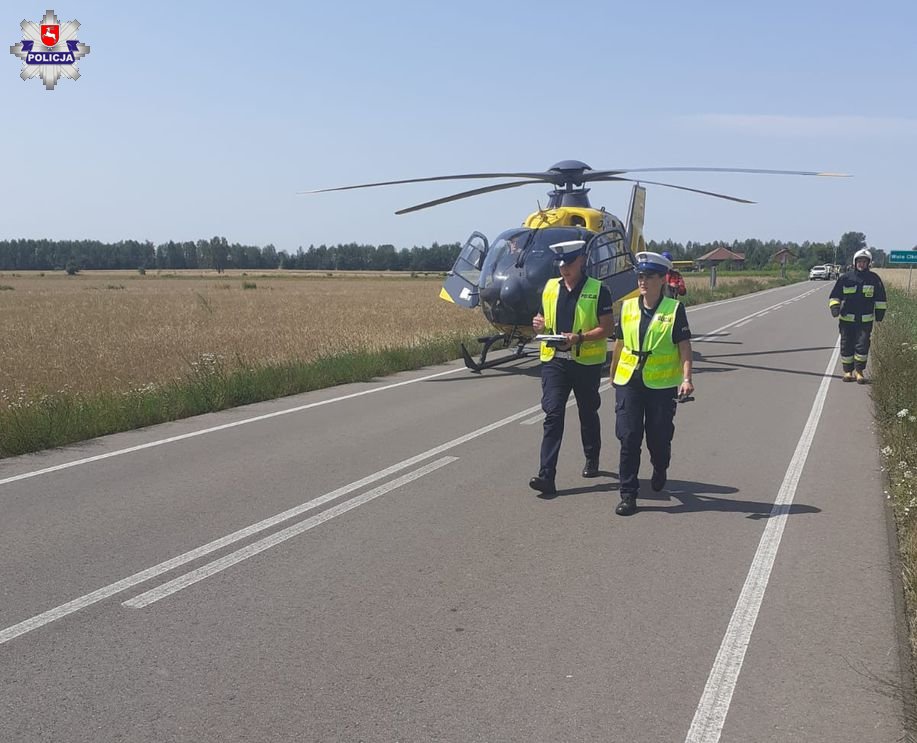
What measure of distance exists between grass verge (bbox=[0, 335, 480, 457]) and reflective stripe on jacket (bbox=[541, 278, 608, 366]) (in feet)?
17.1

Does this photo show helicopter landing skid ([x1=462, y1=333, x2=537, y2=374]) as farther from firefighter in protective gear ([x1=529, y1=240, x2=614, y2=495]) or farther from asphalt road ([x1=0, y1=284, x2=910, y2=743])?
firefighter in protective gear ([x1=529, y1=240, x2=614, y2=495])

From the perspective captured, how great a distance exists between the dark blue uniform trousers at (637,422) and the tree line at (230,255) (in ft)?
506

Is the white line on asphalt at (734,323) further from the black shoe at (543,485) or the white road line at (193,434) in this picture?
the black shoe at (543,485)

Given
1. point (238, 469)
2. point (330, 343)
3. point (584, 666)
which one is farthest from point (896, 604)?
point (330, 343)

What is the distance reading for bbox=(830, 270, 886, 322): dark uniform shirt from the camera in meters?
13.5

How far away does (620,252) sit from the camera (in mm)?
15742

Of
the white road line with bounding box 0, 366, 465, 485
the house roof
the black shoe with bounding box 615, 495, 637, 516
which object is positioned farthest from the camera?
the house roof

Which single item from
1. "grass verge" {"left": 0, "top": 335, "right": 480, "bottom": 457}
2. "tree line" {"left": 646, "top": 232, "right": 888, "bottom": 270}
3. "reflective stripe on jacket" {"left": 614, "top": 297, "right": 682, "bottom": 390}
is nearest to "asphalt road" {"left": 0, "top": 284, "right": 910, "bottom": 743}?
"grass verge" {"left": 0, "top": 335, "right": 480, "bottom": 457}

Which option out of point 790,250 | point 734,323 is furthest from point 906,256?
point 790,250

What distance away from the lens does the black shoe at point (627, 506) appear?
21.6ft

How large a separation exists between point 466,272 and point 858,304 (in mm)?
6231

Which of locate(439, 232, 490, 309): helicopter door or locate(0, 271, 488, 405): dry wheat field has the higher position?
locate(439, 232, 490, 309): helicopter door

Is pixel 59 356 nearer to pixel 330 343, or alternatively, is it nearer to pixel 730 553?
pixel 330 343

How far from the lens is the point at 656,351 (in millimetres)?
6688
